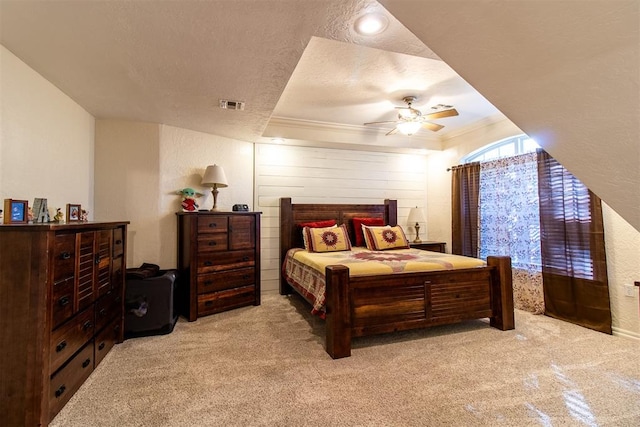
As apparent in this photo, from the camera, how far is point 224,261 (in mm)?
3352

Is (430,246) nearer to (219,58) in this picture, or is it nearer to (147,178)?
(219,58)

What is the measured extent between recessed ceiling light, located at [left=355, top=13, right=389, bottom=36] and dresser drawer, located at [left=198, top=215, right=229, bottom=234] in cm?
239

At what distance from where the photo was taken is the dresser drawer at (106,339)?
83.8 inches

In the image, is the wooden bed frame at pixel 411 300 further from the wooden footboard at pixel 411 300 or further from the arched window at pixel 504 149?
the arched window at pixel 504 149

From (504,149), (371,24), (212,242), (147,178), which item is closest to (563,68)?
(371,24)

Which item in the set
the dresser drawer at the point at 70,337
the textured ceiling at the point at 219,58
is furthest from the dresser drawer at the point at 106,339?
the textured ceiling at the point at 219,58

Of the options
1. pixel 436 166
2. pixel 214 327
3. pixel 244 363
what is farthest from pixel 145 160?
pixel 436 166

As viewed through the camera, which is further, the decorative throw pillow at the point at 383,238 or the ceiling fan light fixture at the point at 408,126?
the decorative throw pillow at the point at 383,238

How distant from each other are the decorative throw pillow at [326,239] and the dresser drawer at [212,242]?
3.49 ft

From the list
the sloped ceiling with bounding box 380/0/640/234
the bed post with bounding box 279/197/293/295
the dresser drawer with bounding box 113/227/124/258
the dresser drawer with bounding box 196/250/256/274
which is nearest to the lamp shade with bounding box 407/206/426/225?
the bed post with bounding box 279/197/293/295

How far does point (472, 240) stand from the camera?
164 inches

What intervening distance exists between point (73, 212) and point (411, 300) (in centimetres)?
318

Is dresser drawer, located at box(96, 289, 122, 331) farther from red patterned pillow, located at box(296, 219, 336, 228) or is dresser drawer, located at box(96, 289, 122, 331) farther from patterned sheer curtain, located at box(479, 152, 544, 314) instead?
patterned sheer curtain, located at box(479, 152, 544, 314)

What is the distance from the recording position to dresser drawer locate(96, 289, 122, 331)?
215 centimetres
